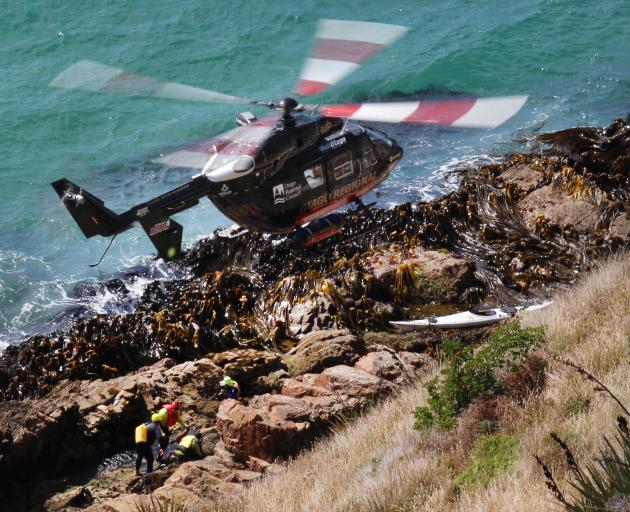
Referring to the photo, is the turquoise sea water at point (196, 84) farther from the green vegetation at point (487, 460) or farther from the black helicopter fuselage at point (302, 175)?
the green vegetation at point (487, 460)

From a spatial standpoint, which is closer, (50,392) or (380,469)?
(380,469)

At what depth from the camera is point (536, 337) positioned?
8.26 m

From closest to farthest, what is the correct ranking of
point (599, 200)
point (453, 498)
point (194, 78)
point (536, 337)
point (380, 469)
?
1. point (453, 498)
2. point (380, 469)
3. point (536, 337)
4. point (599, 200)
5. point (194, 78)

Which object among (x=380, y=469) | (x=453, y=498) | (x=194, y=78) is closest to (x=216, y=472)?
(x=380, y=469)

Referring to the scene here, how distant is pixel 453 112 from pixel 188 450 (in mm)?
5232

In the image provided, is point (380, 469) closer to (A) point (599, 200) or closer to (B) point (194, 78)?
(A) point (599, 200)

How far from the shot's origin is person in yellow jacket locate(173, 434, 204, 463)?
9.66 metres

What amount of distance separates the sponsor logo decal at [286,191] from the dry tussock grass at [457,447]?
15.1 feet

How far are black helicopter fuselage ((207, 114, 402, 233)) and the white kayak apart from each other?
97.1 inches

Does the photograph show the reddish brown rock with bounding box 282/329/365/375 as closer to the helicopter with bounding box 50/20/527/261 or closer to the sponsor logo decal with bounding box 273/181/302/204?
the helicopter with bounding box 50/20/527/261

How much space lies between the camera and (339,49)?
454 inches

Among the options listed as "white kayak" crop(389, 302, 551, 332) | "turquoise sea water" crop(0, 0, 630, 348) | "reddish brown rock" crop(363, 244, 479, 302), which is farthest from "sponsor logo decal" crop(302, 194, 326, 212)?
"turquoise sea water" crop(0, 0, 630, 348)

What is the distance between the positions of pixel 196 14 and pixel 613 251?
19982mm

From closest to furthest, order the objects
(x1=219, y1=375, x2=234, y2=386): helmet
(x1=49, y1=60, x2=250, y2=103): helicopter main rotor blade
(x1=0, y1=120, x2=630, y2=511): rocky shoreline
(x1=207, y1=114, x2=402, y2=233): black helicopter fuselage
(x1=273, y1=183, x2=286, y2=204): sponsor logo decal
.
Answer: (x1=0, y1=120, x2=630, y2=511): rocky shoreline < (x1=219, y1=375, x2=234, y2=386): helmet < (x1=49, y1=60, x2=250, y2=103): helicopter main rotor blade < (x1=207, y1=114, x2=402, y2=233): black helicopter fuselage < (x1=273, y1=183, x2=286, y2=204): sponsor logo decal
